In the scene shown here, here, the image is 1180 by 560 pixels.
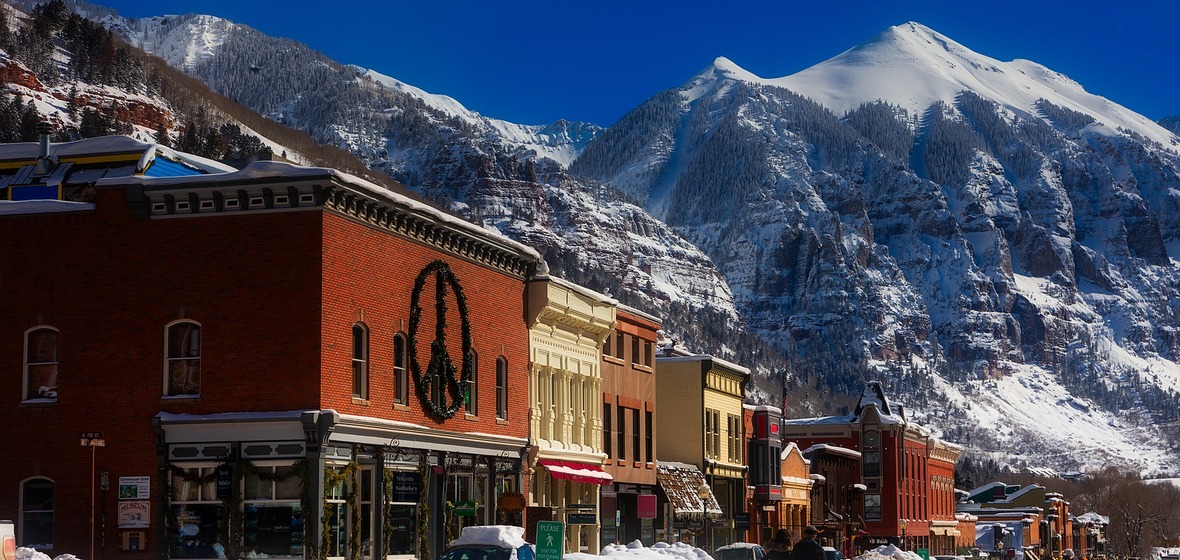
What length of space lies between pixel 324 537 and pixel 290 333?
5.18 m

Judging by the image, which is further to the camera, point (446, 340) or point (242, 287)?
point (446, 340)

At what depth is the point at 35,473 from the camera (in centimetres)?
4197

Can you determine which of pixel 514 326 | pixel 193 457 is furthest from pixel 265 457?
pixel 514 326

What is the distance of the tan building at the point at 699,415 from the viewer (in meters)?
78.6

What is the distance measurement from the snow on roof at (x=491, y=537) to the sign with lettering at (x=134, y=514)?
410 inches

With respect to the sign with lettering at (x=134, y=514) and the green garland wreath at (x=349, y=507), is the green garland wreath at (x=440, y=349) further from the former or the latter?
the sign with lettering at (x=134, y=514)

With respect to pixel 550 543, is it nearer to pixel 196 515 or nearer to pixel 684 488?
pixel 196 515

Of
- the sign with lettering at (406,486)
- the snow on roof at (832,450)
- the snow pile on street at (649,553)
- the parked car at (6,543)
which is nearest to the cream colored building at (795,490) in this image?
the snow on roof at (832,450)

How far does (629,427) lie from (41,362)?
3149 centimetres

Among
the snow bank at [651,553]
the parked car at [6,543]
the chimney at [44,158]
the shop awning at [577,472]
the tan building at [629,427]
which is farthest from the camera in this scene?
the tan building at [629,427]

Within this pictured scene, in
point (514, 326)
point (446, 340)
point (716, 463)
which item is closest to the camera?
point (446, 340)

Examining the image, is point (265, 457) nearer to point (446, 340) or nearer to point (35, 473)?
point (35, 473)

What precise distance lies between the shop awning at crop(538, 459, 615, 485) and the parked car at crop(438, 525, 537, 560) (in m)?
23.2

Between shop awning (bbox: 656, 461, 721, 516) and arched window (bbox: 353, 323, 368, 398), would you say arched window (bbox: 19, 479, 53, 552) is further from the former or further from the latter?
shop awning (bbox: 656, 461, 721, 516)
